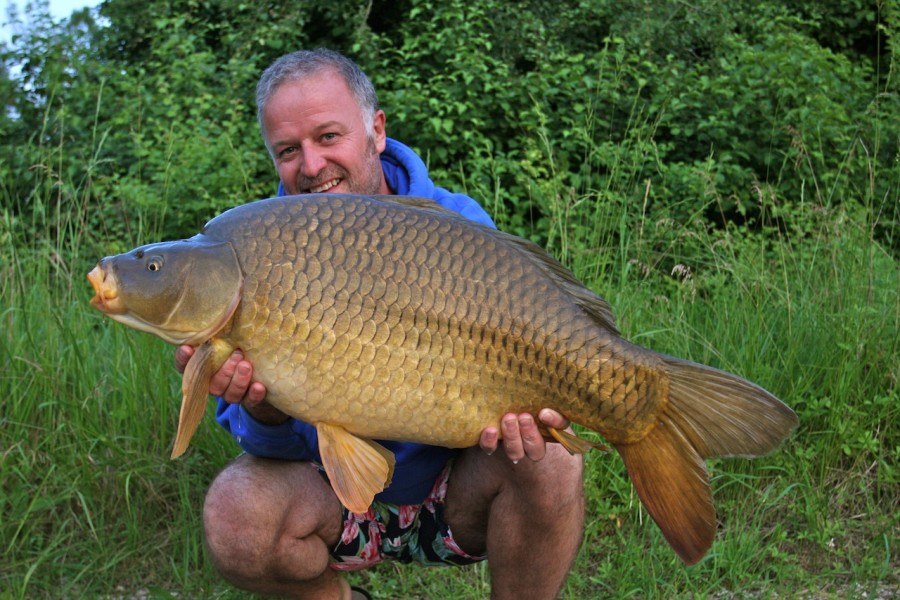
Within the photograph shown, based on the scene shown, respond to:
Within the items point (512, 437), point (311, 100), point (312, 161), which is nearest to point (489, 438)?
point (512, 437)

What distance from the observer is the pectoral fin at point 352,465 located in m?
1.76

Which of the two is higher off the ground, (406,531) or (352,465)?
(352,465)

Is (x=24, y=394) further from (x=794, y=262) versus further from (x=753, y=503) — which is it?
(x=794, y=262)

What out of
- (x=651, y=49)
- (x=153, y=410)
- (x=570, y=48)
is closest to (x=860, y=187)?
(x=651, y=49)

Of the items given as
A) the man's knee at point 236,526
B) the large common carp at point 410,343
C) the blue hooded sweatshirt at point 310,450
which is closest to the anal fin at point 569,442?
the large common carp at point 410,343

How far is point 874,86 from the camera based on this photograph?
211 inches

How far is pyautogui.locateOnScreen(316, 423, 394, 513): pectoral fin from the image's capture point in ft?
5.78

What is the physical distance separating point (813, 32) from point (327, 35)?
306cm

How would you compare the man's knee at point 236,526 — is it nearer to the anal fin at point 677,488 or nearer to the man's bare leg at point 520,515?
the man's bare leg at point 520,515

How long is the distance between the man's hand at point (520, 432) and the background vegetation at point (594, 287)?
2.55 feet

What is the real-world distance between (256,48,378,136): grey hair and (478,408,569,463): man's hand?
3.14 ft

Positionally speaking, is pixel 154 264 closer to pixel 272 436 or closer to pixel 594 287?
pixel 272 436

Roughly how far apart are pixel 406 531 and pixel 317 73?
3.44 feet

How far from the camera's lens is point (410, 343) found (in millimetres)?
1716
